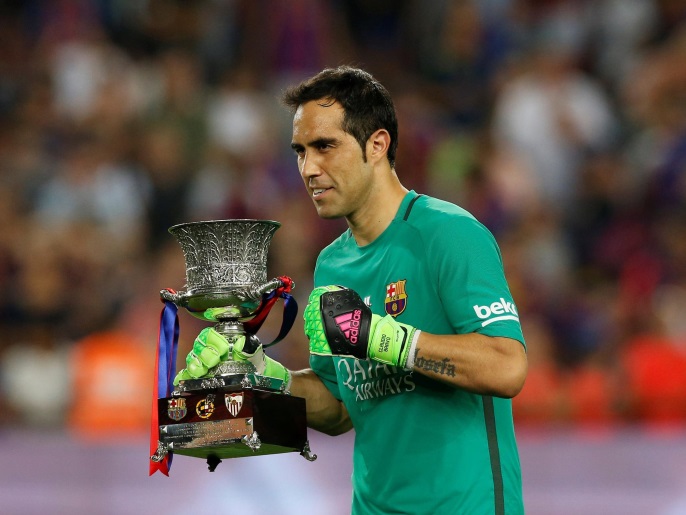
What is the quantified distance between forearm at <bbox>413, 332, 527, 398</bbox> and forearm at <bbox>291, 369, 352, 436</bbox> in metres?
0.85

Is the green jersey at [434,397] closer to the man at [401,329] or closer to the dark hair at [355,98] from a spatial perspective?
the man at [401,329]

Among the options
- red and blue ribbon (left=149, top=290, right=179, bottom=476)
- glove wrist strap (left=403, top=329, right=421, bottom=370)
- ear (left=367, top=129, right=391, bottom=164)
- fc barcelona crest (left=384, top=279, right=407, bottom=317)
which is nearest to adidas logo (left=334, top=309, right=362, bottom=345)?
glove wrist strap (left=403, top=329, right=421, bottom=370)

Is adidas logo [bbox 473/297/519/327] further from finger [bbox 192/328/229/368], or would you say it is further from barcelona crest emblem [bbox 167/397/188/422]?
barcelona crest emblem [bbox 167/397/188/422]

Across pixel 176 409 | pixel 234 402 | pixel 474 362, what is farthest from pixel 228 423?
pixel 474 362

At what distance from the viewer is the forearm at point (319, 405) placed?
4.53 metres

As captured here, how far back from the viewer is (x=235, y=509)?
6.87 meters

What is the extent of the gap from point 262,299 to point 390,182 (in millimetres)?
594

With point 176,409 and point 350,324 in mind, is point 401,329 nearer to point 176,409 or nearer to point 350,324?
point 350,324

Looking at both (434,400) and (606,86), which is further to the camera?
(606,86)

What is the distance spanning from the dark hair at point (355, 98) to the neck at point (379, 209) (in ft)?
0.45

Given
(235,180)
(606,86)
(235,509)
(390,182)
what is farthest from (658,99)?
(390,182)

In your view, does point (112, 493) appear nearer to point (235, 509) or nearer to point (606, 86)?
point (235, 509)

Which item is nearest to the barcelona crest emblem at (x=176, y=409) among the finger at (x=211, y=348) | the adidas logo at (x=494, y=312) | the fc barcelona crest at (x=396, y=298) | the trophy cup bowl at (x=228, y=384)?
the trophy cup bowl at (x=228, y=384)

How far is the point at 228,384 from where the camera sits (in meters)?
3.99
